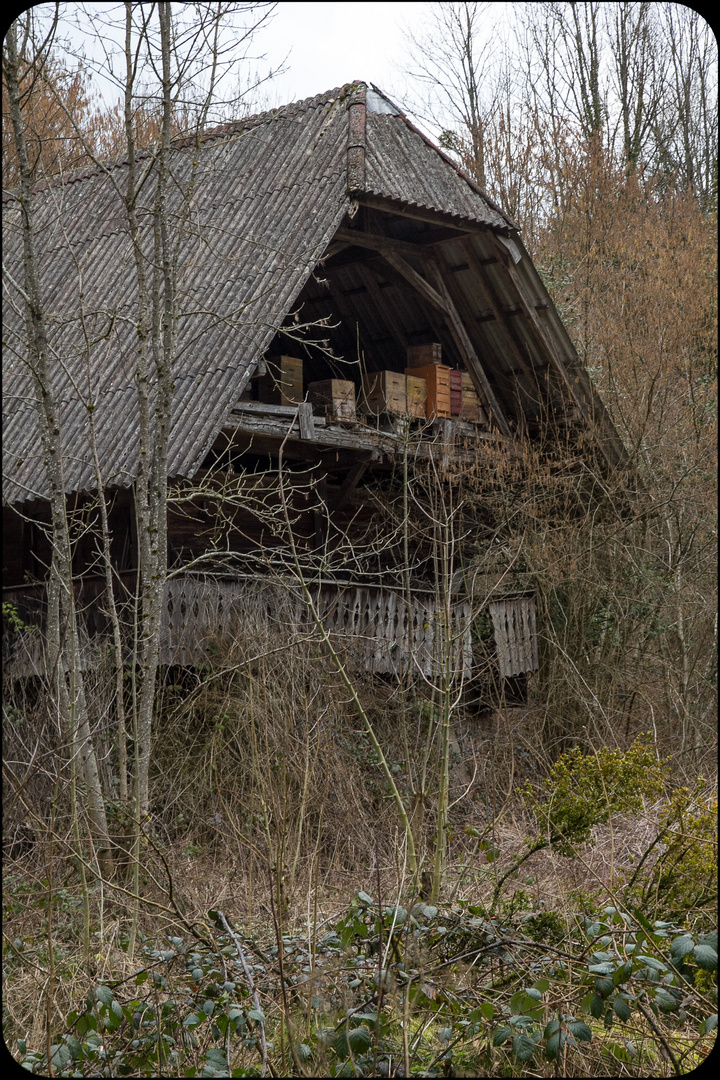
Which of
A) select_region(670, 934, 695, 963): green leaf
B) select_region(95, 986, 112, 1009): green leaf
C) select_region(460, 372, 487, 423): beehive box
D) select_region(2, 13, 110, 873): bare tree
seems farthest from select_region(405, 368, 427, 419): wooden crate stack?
select_region(670, 934, 695, 963): green leaf

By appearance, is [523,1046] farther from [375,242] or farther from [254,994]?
[375,242]

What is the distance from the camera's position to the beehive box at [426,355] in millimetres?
13258

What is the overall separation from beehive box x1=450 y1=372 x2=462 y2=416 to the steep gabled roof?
193cm

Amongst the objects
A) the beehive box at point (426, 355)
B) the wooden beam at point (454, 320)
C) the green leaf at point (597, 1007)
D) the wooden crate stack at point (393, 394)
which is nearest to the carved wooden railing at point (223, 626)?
the wooden crate stack at point (393, 394)

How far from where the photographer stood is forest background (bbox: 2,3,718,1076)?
14.1ft

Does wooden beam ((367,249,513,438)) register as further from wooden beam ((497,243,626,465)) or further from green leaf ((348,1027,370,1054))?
green leaf ((348,1027,370,1054))

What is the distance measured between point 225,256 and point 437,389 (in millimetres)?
3454

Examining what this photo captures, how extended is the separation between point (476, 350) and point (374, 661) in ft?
17.0

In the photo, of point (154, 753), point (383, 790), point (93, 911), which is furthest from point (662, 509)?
point (93, 911)

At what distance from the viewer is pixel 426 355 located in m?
13.3

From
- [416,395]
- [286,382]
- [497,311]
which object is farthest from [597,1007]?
[497,311]

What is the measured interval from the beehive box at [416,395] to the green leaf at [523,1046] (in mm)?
9413

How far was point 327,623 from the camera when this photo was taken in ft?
36.5

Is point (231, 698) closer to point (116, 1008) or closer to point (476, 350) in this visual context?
point (116, 1008)
